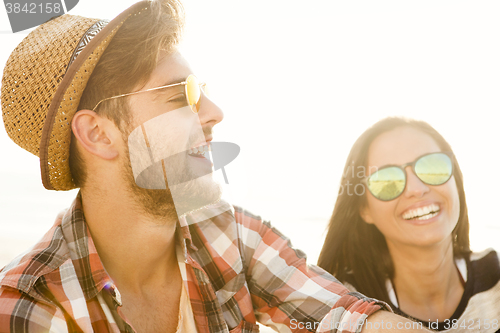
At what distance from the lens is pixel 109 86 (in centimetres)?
197

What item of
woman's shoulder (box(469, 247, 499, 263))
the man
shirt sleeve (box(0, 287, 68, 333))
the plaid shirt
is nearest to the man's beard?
the man

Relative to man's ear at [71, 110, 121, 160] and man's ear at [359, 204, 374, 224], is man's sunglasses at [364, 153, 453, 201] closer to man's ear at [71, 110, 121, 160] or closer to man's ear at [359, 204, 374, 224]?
man's ear at [359, 204, 374, 224]

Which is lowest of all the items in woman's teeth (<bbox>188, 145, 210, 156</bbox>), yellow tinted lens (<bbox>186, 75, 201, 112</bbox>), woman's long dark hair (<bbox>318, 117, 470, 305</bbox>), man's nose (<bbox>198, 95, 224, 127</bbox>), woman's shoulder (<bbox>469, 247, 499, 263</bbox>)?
woman's shoulder (<bbox>469, 247, 499, 263</bbox>)

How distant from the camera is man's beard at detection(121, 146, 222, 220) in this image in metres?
2.01

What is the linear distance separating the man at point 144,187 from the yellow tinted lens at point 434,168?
1.07m

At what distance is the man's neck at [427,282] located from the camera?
246 centimetres

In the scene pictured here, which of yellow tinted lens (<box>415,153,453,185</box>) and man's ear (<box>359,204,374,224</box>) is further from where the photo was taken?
man's ear (<box>359,204,374,224</box>)

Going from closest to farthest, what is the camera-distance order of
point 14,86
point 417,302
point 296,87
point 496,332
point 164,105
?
point 14,86
point 164,105
point 496,332
point 417,302
point 296,87

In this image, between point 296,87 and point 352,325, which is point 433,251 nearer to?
point 352,325

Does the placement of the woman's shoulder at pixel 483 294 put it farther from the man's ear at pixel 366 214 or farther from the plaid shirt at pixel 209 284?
the plaid shirt at pixel 209 284

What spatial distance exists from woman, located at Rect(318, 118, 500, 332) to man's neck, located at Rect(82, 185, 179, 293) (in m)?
1.25

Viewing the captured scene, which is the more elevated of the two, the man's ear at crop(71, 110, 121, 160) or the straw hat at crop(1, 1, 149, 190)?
the straw hat at crop(1, 1, 149, 190)

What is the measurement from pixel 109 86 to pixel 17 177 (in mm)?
5845

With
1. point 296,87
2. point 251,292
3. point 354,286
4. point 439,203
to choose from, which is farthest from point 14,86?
point 296,87
